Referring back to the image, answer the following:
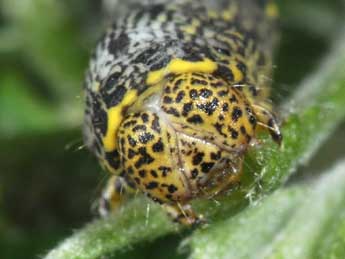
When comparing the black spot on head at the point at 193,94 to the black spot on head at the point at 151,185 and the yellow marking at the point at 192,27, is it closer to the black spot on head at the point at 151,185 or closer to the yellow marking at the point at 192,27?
the black spot on head at the point at 151,185

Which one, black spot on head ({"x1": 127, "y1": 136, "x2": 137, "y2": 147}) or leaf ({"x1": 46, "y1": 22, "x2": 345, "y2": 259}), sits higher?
black spot on head ({"x1": 127, "y1": 136, "x2": 137, "y2": 147})

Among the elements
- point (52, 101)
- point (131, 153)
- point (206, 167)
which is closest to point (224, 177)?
point (206, 167)

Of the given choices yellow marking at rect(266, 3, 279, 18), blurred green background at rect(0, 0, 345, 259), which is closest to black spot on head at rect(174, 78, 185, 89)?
blurred green background at rect(0, 0, 345, 259)

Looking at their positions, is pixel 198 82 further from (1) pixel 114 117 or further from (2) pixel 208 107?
(1) pixel 114 117

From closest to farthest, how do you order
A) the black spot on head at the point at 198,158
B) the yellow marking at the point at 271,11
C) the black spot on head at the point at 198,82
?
1. the black spot on head at the point at 198,158
2. the black spot on head at the point at 198,82
3. the yellow marking at the point at 271,11

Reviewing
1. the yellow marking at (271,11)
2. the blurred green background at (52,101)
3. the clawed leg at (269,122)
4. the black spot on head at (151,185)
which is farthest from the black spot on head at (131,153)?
the yellow marking at (271,11)

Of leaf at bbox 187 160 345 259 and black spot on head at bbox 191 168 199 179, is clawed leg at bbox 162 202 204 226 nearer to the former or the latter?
leaf at bbox 187 160 345 259
